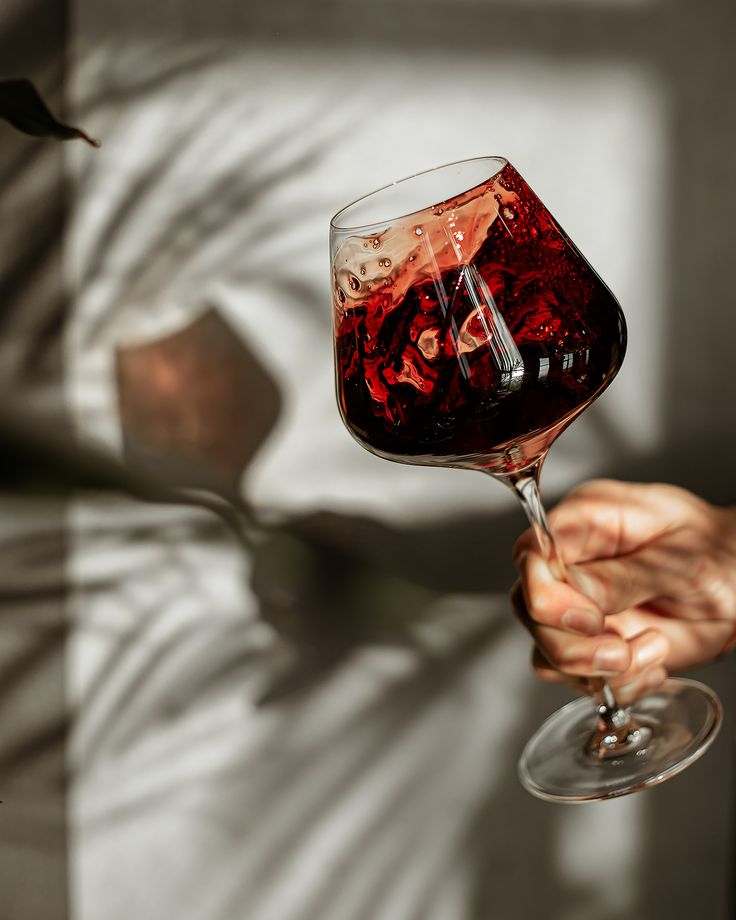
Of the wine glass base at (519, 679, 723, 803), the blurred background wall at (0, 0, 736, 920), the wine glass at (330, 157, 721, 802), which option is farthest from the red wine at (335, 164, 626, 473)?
the blurred background wall at (0, 0, 736, 920)

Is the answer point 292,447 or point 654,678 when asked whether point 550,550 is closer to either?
point 654,678

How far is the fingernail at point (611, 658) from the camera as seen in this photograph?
2.27ft

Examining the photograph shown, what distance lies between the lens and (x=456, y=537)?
1.04 meters

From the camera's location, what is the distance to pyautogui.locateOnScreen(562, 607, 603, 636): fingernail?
663 millimetres

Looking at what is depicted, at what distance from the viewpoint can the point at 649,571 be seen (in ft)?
2.81

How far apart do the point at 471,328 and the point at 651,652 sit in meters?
0.41

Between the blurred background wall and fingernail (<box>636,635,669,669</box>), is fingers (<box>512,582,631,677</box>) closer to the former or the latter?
fingernail (<box>636,635,669,669</box>)

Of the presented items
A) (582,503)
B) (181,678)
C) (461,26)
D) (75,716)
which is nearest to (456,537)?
(582,503)

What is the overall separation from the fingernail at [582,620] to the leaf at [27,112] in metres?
0.46

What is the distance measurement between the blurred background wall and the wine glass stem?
33 cm

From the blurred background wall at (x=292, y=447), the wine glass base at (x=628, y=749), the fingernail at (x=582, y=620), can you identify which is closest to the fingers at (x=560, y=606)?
the fingernail at (x=582, y=620)

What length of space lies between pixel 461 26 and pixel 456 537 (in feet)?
1.81

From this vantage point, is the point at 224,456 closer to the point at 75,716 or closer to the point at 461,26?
the point at 75,716

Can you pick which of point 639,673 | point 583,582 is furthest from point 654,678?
point 583,582
